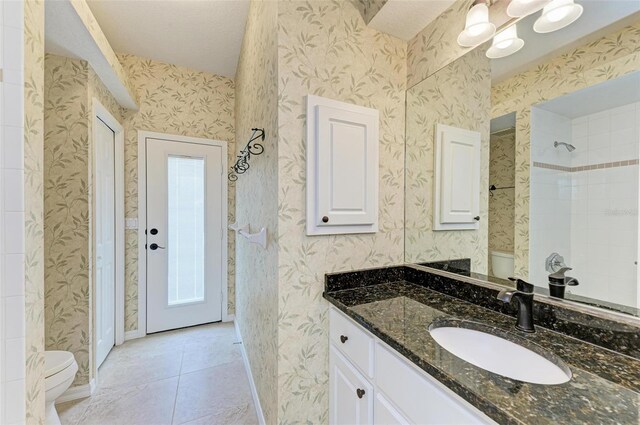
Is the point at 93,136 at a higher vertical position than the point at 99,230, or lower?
higher

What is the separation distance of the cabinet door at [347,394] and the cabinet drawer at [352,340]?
1.7 inches

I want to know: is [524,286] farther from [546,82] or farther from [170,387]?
[170,387]

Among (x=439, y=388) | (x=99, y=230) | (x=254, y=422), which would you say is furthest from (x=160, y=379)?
(x=439, y=388)

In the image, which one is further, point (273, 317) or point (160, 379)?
point (160, 379)

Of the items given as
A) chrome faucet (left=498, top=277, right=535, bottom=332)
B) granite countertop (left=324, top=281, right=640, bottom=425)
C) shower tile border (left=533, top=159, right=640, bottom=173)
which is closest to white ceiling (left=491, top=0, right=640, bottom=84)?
shower tile border (left=533, top=159, right=640, bottom=173)

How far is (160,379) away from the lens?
6.70 ft

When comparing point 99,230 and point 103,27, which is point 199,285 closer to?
point 99,230

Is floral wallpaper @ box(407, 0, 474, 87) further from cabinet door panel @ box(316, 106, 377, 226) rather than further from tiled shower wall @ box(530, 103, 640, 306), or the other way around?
tiled shower wall @ box(530, 103, 640, 306)

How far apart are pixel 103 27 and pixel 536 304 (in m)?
3.44

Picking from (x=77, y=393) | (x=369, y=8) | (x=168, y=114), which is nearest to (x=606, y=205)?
(x=369, y=8)

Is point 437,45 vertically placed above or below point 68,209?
above

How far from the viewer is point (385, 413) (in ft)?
3.01

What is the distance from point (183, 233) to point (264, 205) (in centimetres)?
185

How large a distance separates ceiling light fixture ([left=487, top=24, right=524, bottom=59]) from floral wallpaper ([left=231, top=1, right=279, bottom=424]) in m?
0.98
